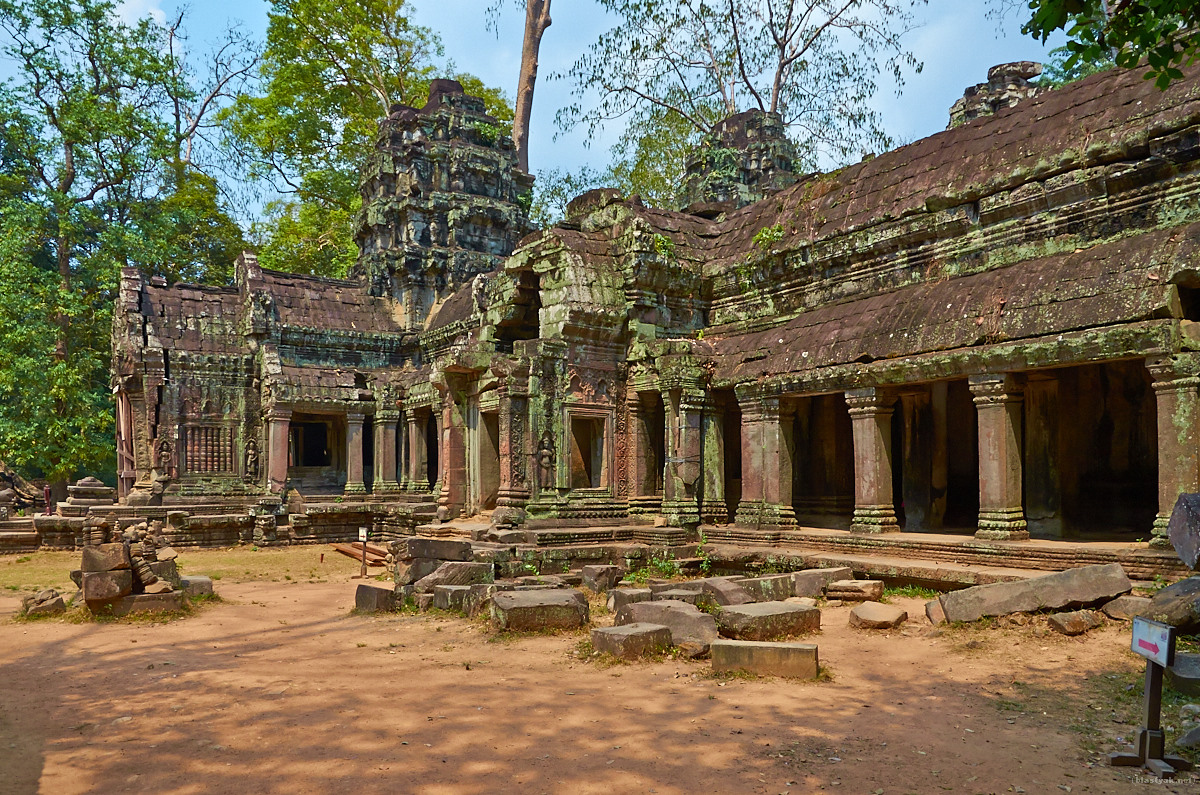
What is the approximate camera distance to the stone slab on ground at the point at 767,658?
6555 mm

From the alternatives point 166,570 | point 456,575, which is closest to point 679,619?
point 456,575

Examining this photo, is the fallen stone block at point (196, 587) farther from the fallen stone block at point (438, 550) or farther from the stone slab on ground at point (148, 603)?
the fallen stone block at point (438, 550)

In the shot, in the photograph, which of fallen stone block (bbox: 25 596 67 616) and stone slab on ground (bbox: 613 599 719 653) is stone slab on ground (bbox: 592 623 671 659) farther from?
fallen stone block (bbox: 25 596 67 616)

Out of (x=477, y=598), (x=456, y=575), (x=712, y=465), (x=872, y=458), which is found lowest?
(x=477, y=598)

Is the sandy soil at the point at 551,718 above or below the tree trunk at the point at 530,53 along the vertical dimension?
below

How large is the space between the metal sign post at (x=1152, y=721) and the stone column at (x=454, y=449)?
11628 millimetres

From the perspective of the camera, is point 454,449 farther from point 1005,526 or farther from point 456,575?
point 1005,526

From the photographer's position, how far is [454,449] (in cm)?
1527

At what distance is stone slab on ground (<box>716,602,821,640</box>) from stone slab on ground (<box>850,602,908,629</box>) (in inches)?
15.7

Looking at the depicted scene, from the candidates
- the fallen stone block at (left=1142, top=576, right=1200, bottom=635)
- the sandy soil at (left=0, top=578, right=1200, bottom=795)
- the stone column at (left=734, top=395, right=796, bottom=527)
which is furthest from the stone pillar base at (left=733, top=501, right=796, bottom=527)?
the fallen stone block at (left=1142, top=576, right=1200, bottom=635)

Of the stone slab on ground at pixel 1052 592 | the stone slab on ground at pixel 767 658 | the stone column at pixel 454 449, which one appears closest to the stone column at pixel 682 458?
the stone column at pixel 454 449

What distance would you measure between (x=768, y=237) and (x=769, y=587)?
5.57m

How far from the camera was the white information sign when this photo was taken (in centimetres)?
428

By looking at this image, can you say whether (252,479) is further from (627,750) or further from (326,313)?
(627,750)
